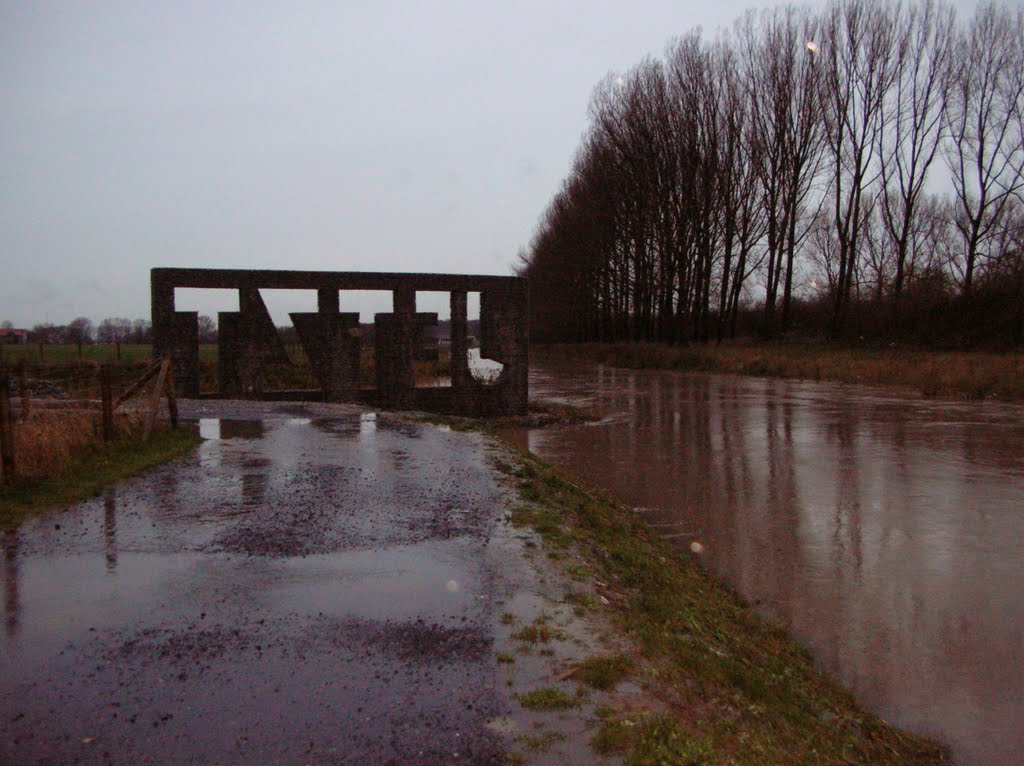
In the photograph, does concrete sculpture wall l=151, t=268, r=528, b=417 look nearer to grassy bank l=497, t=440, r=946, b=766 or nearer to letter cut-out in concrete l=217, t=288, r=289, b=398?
letter cut-out in concrete l=217, t=288, r=289, b=398

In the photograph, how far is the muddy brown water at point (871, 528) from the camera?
18.0 feet

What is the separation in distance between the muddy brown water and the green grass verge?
5.91 m

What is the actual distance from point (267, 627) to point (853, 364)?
31163 millimetres

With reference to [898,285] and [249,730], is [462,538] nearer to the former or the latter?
[249,730]

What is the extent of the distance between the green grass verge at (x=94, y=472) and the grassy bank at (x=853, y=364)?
21592 millimetres

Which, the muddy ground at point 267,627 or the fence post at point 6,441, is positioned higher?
the fence post at point 6,441

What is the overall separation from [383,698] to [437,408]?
15.2 m

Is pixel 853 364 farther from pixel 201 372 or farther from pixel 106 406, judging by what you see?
pixel 106 406

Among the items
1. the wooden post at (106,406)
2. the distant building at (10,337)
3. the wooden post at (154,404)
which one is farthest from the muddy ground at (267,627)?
the distant building at (10,337)

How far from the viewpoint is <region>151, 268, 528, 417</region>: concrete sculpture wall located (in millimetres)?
17359

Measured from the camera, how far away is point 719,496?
11.1 metres

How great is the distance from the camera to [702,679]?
448 centimetres

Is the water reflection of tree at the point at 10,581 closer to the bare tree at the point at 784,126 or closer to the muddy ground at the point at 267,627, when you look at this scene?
the muddy ground at the point at 267,627

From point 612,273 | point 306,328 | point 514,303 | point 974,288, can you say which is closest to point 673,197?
point 612,273
